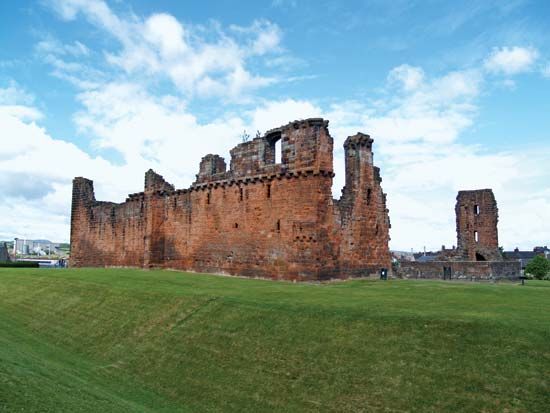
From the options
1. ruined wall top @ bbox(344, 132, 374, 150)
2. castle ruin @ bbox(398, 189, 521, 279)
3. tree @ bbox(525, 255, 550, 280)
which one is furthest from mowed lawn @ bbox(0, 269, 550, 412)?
tree @ bbox(525, 255, 550, 280)

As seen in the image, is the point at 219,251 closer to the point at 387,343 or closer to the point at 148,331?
the point at 148,331

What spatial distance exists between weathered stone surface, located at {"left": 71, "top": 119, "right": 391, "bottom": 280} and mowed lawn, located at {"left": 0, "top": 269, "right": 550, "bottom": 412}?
499 centimetres

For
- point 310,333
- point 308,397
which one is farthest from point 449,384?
point 310,333

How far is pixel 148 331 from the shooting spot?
14539 mm

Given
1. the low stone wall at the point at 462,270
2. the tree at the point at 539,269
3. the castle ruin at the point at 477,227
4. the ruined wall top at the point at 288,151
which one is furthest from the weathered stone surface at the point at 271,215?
the tree at the point at 539,269

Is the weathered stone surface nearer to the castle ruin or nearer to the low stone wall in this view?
the low stone wall

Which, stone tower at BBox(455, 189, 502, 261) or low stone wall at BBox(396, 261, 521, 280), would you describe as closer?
low stone wall at BBox(396, 261, 521, 280)

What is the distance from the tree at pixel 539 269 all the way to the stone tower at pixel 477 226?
876cm

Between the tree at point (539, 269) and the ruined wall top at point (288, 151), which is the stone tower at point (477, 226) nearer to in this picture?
the tree at point (539, 269)

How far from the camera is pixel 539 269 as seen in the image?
45375 millimetres

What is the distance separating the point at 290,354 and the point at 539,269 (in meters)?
42.3

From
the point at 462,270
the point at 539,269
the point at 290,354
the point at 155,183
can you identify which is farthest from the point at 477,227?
the point at 290,354

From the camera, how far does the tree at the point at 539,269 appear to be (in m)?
45.0

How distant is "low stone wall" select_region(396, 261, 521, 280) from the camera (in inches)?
1155
